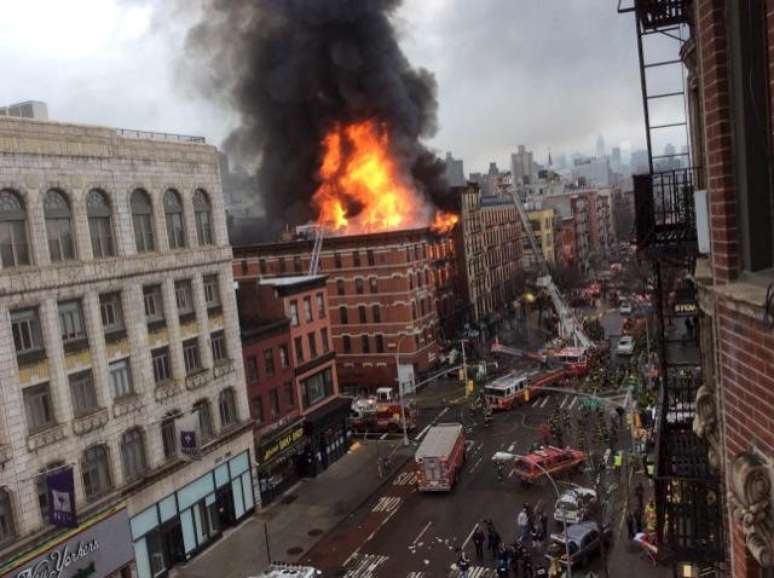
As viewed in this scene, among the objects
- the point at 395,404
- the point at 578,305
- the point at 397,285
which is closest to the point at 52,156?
the point at 395,404

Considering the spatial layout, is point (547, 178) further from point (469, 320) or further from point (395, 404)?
point (395, 404)

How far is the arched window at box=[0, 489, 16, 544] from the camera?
2238cm

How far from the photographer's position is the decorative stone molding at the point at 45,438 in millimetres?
23391

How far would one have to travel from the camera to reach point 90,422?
25703 mm

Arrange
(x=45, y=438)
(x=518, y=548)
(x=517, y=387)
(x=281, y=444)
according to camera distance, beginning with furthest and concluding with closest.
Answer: (x=517, y=387), (x=281, y=444), (x=518, y=548), (x=45, y=438)

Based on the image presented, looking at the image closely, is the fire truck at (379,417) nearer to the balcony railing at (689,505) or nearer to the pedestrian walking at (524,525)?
the pedestrian walking at (524,525)

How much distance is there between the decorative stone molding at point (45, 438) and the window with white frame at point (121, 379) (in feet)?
9.47

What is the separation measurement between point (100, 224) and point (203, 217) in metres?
6.46

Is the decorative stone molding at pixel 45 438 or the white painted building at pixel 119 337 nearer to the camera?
the decorative stone molding at pixel 45 438

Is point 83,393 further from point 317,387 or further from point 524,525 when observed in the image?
point 317,387

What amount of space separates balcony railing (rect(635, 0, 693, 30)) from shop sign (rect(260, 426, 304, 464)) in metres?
28.5

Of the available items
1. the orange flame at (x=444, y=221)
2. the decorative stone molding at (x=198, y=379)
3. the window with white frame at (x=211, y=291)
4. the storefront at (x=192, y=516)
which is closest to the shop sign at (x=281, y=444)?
the storefront at (x=192, y=516)

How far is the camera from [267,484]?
3569 cm

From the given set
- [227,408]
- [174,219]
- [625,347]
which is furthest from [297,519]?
[625,347]
